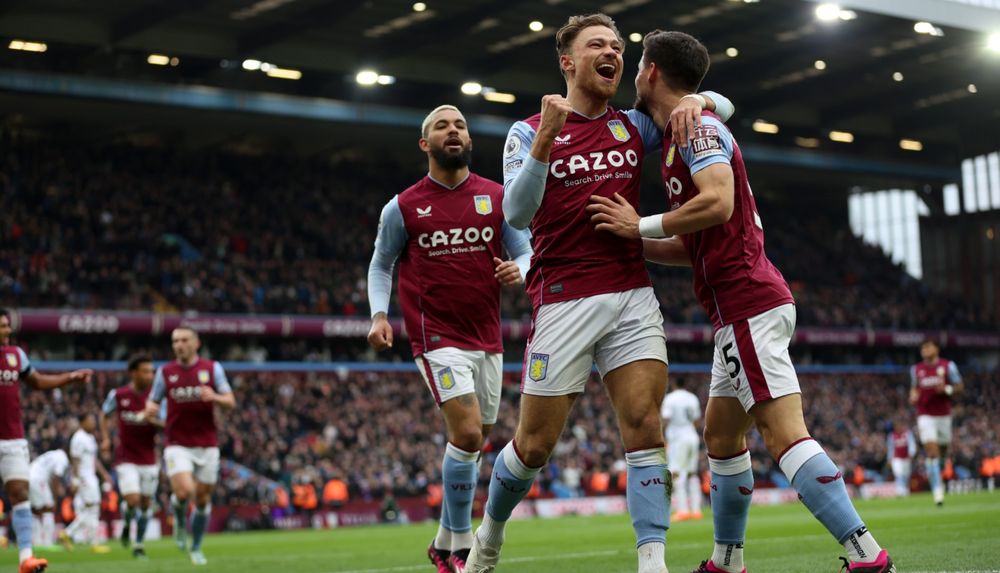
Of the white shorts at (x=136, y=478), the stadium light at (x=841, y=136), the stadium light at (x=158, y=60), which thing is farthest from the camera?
the stadium light at (x=841, y=136)

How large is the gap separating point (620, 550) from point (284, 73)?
32.1 meters

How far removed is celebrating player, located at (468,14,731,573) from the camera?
588cm

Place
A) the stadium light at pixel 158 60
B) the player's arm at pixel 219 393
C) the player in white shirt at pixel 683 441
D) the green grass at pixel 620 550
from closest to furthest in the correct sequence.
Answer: the green grass at pixel 620 550 → the player's arm at pixel 219 393 → the player in white shirt at pixel 683 441 → the stadium light at pixel 158 60

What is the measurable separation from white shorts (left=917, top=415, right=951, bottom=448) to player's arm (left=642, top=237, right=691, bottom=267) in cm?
1443

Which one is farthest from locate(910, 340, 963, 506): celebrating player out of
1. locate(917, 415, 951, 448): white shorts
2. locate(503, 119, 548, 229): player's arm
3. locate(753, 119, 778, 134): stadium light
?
locate(753, 119, 778, 134): stadium light

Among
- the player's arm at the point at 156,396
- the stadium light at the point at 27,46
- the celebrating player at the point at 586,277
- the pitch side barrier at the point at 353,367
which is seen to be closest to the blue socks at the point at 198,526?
the player's arm at the point at 156,396

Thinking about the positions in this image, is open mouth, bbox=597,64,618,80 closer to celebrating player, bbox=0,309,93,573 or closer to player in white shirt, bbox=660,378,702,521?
celebrating player, bbox=0,309,93,573

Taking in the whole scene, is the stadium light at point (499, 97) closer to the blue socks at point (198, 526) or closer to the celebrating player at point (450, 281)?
the blue socks at point (198, 526)

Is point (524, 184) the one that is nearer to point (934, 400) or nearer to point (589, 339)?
point (589, 339)

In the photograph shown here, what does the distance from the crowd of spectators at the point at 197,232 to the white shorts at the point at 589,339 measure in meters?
29.6

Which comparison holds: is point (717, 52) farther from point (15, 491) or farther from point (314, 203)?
point (15, 491)

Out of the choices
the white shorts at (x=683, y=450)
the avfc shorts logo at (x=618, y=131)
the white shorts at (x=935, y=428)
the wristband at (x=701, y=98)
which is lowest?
the white shorts at (x=683, y=450)

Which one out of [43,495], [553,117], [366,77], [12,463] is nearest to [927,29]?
[366,77]

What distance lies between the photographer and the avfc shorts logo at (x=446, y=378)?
8.00 m
